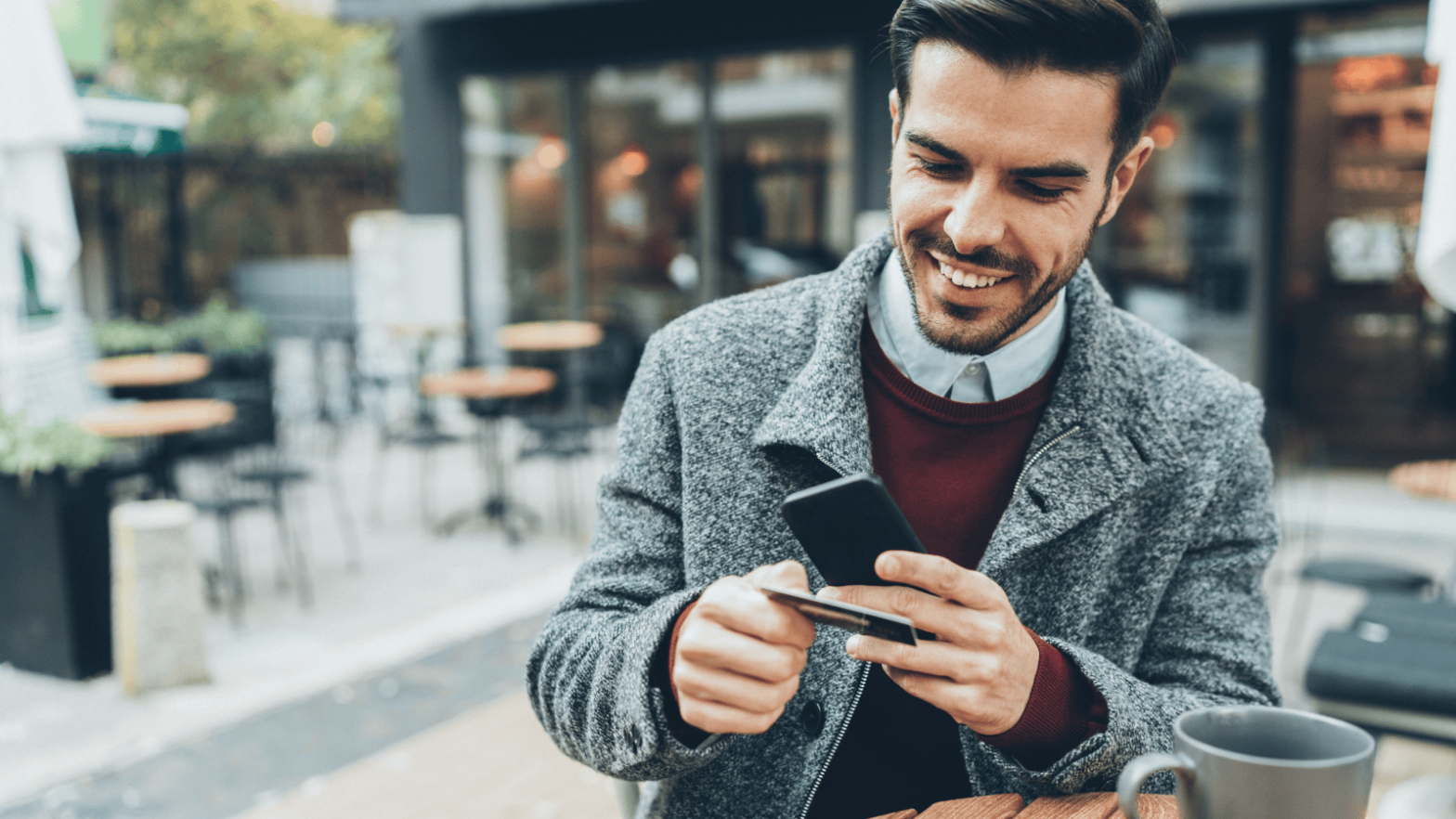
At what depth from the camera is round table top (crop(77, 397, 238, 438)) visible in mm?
5699

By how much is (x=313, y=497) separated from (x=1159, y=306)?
6.84 metres

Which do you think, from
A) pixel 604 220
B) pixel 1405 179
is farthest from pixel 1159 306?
pixel 604 220

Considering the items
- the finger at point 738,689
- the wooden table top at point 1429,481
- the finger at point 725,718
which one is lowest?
the wooden table top at point 1429,481

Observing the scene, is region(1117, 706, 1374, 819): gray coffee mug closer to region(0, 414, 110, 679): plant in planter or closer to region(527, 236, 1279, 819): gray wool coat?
region(527, 236, 1279, 819): gray wool coat

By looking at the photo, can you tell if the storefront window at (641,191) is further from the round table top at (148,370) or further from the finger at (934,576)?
the finger at (934,576)

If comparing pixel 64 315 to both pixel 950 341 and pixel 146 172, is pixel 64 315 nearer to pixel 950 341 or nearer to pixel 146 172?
pixel 146 172

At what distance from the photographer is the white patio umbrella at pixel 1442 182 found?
2457 millimetres

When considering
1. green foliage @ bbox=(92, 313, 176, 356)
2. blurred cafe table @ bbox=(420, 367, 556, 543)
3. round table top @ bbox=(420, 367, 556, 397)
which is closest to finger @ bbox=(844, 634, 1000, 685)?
blurred cafe table @ bbox=(420, 367, 556, 543)

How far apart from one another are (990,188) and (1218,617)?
0.67 m

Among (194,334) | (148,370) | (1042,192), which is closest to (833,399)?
(1042,192)

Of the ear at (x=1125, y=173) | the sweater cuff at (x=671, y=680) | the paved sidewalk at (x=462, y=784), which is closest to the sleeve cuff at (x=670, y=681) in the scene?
the sweater cuff at (x=671, y=680)

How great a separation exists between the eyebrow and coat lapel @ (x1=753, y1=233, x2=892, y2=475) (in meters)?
0.33

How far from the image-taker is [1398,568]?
4121mm

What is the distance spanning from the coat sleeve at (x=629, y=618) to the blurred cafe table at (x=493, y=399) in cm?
566
